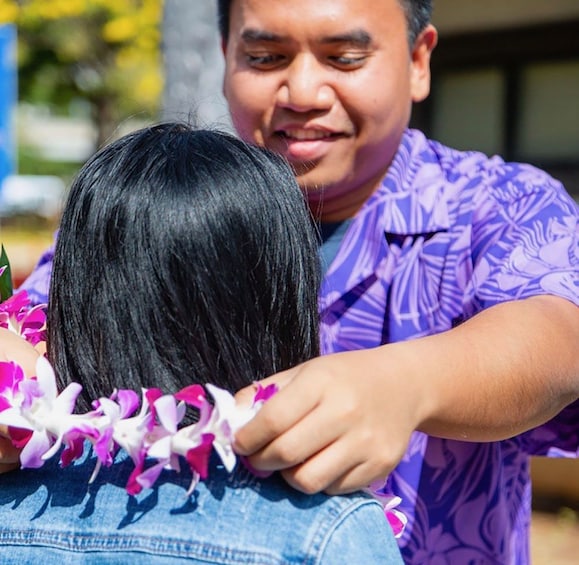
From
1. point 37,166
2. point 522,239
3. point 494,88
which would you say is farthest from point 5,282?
point 37,166

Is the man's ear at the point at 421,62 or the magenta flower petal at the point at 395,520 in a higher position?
the man's ear at the point at 421,62

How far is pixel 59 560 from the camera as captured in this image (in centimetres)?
138

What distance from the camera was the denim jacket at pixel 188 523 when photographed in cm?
129

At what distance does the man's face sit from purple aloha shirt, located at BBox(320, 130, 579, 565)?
14 cm

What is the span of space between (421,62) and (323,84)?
39 cm

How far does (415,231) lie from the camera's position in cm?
211

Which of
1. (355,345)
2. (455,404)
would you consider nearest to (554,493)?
(355,345)

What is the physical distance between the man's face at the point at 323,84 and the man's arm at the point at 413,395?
0.59m

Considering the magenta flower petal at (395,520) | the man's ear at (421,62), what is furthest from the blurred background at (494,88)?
the magenta flower petal at (395,520)

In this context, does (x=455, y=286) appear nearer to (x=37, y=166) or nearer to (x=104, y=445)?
(x=104, y=445)

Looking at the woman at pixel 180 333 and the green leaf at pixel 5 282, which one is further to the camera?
the green leaf at pixel 5 282

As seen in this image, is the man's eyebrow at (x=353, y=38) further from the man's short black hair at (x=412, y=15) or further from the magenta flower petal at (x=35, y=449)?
the magenta flower petal at (x=35, y=449)

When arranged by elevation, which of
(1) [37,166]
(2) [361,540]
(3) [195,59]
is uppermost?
(3) [195,59]

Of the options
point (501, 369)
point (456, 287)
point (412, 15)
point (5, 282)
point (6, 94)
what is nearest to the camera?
point (501, 369)
